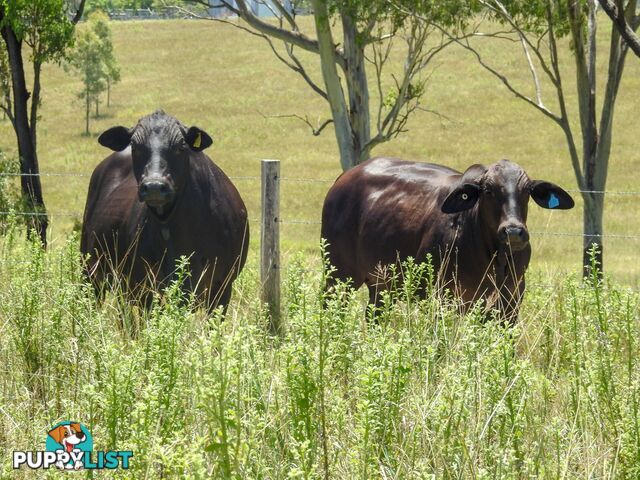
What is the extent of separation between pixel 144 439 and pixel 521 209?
3726mm

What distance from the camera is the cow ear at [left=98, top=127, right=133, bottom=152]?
7945 mm

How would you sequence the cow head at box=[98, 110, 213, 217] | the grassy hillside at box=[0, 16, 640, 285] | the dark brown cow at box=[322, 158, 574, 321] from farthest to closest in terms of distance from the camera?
the grassy hillside at box=[0, 16, 640, 285], the cow head at box=[98, 110, 213, 217], the dark brown cow at box=[322, 158, 574, 321]

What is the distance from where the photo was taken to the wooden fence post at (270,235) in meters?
8.68

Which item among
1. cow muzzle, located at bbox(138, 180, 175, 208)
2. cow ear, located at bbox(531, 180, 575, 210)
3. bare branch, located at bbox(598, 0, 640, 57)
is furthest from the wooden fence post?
bare branch, located at bbox(598, 0, 640, 57)

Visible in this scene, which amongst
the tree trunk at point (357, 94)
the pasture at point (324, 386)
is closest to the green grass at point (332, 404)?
the pasture at point (324, 386)

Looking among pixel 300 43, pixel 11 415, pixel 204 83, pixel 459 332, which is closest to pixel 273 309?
pixel 459 332

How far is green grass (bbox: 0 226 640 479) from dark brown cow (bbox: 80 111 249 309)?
2106mm

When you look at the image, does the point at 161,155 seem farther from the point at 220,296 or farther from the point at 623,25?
the point at 623,25

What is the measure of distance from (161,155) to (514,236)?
255cm

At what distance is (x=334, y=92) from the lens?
14.1m

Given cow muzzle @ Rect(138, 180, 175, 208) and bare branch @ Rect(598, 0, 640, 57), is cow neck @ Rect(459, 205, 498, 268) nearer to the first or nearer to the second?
cow muzzle @ Rect(138, 180, 175, 208)

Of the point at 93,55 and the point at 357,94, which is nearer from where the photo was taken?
the point at 357,94

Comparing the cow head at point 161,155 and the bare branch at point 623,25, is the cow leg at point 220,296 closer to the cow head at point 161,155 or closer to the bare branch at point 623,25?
the cow head at point 161,155

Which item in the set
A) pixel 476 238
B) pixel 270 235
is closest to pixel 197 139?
pixel 270 235
